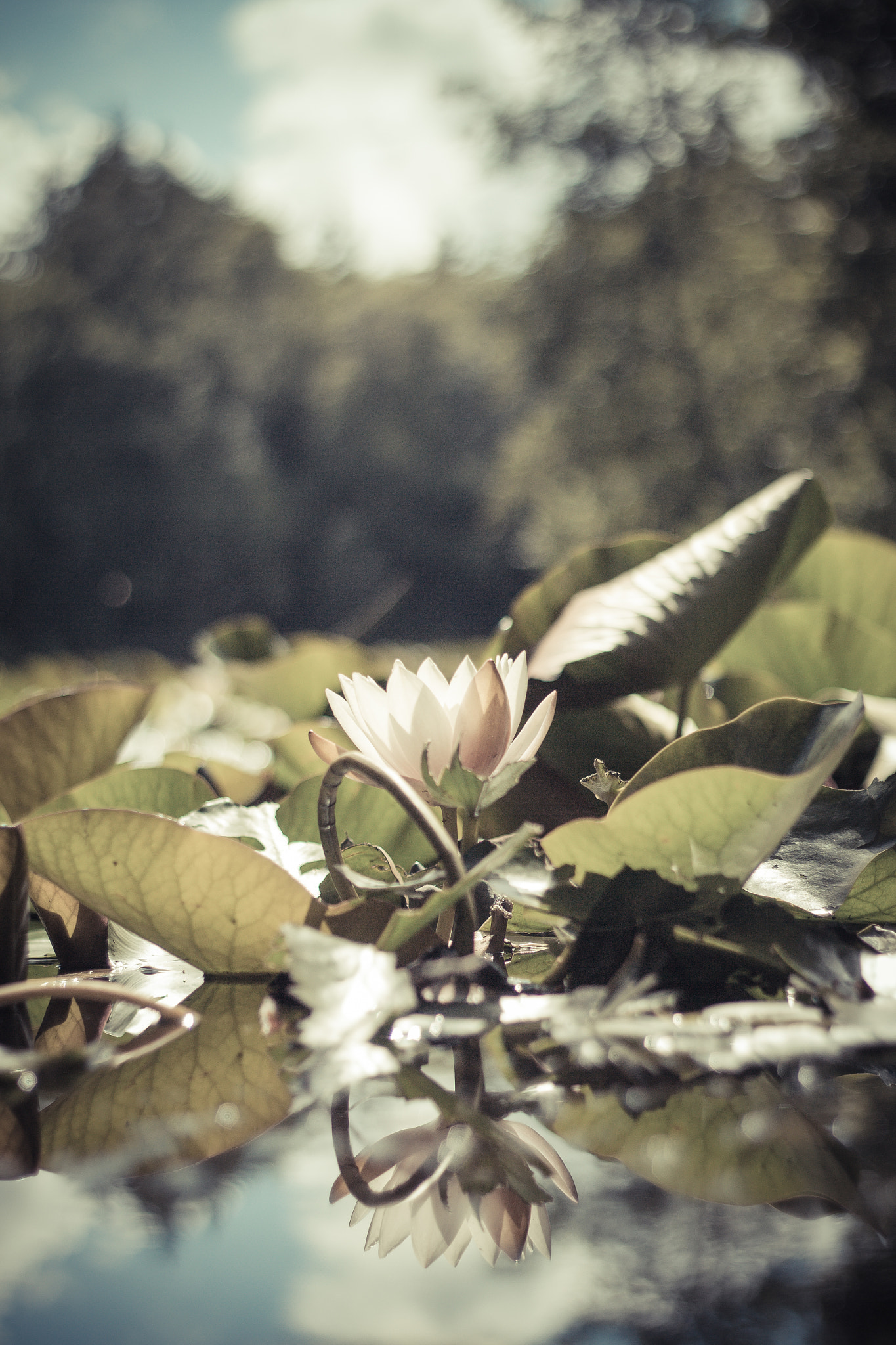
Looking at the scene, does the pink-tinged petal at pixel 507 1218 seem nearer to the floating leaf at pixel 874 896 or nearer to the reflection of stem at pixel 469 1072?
the reflection of stem at pixel 469 1072

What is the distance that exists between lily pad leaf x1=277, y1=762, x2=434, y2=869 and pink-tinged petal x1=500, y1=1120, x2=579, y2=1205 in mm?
173

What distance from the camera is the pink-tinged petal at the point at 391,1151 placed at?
172 mm

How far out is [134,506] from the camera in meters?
11.3

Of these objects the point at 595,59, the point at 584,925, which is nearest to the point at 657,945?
the point at 584,925

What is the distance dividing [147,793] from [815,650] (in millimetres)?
371

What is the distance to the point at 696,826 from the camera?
24 centimetres

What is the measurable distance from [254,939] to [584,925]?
0.10 meters

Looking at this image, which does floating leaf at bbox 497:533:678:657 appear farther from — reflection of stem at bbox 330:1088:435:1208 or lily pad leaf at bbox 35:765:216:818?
reflection of stem at bbox 330:1088:435:1208

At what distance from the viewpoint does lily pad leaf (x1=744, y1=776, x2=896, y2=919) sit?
27 cm

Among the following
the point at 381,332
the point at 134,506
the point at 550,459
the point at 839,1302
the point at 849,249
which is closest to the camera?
the point at 839,1302

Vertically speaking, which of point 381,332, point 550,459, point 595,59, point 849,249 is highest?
point 595,59

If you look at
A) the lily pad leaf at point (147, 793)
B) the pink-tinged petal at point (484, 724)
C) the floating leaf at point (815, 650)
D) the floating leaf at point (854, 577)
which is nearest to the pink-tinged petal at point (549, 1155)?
the pink-tinged petal at point (484, 724)

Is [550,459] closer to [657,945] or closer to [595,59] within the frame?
[595,59]

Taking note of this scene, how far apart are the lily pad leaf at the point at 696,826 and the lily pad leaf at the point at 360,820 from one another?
12 centimetres
